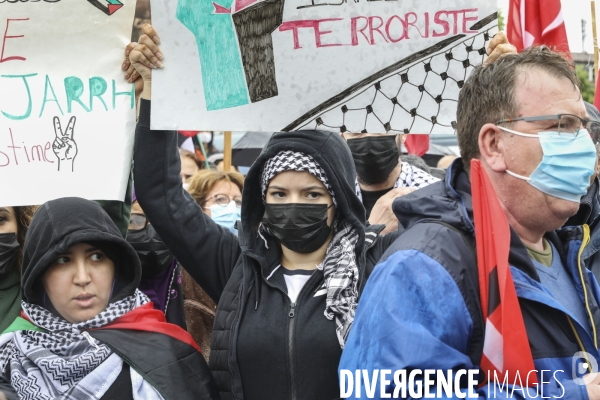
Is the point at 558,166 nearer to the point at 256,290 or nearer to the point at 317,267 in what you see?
the point at 317,267

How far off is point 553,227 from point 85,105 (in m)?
1.95

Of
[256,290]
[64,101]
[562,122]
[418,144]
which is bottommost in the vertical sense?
[256,290]

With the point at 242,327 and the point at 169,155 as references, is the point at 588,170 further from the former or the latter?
the point at 169,155

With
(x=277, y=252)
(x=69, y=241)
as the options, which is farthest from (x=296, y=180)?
(x=69, y=241)

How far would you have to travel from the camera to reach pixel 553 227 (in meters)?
2.23

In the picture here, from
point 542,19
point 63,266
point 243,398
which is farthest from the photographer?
point 542,19

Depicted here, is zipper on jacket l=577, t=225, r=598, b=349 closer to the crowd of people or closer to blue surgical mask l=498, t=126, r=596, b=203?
the crowd of people

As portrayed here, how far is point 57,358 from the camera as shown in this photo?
283cm

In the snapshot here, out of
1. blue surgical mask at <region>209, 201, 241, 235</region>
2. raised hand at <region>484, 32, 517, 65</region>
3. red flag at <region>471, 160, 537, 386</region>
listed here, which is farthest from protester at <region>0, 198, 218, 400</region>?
blue surgical mask at <region>209, 201, 241, 235</region>

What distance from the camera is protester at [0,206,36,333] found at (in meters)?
3.46

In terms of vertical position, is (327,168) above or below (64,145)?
below

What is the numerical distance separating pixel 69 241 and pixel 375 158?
83.1 inches

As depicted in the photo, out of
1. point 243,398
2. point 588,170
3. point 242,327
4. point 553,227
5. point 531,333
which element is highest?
point 588,170

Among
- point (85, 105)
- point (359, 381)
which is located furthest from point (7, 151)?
point (359, 381)
